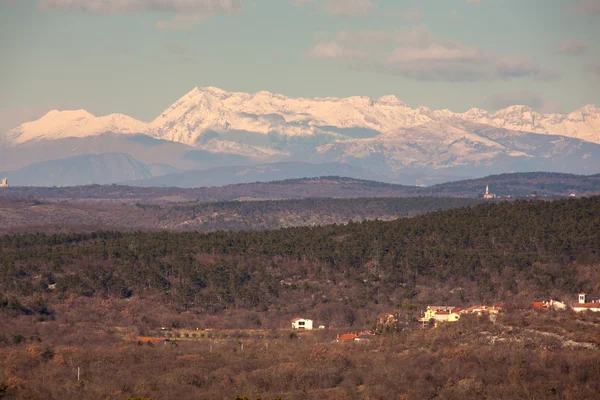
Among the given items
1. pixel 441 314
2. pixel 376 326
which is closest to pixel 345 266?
pixel 441 314

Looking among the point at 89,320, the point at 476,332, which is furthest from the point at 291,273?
the point at 476,332

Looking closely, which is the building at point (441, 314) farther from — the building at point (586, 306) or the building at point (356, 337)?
the building at point (586, 306)

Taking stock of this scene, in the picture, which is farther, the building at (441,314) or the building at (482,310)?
the building at (441,314)

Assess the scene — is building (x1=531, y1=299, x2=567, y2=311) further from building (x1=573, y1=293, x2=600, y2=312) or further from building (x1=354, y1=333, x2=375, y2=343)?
building (x1=354, y1=333, x2=375, y2=343)

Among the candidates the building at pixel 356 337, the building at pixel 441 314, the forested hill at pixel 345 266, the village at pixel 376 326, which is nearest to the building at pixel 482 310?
the village at pixel 376 326

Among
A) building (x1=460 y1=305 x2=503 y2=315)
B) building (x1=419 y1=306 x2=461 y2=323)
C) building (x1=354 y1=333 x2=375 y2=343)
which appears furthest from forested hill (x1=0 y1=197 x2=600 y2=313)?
building (x1=354 y1=333 x2=375 y2=343)

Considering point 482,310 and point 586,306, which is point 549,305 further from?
point 482,310

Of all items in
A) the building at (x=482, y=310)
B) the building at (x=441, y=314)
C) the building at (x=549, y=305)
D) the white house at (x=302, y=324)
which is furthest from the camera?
the white house at (x=302, y=324)

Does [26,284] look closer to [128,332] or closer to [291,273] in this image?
[128,332]
